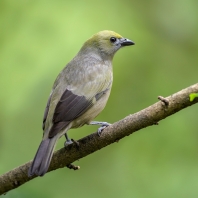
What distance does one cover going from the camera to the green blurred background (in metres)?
5.86

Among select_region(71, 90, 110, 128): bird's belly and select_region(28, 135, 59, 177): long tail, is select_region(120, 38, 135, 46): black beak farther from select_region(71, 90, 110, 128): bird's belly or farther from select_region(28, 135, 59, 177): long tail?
select_region(28, 135, 59, 177): long tail

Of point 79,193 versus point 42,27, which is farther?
point 42,27

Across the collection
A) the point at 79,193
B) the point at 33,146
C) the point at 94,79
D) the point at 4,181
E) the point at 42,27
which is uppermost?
the point at 42,27

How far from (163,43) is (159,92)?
790 millimetres

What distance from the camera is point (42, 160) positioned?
450cm

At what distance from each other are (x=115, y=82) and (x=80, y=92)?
1.12 metres

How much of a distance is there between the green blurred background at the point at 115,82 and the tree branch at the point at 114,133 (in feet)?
3.02

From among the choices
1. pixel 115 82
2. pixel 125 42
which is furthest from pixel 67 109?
pixel 125 42

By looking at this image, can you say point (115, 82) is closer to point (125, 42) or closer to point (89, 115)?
point (125, 42)

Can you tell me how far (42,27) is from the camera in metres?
6.88

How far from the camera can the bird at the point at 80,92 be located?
4.97 meters

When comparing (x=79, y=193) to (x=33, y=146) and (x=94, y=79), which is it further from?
(x=94, y=79)

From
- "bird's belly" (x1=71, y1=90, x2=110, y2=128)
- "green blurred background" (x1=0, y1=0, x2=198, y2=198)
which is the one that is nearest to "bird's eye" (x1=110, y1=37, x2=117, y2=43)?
"green blurred background" (x1=0, y1=0, x2=198, y2=198)

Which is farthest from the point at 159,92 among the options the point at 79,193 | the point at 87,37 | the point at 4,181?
the point at 4,181
